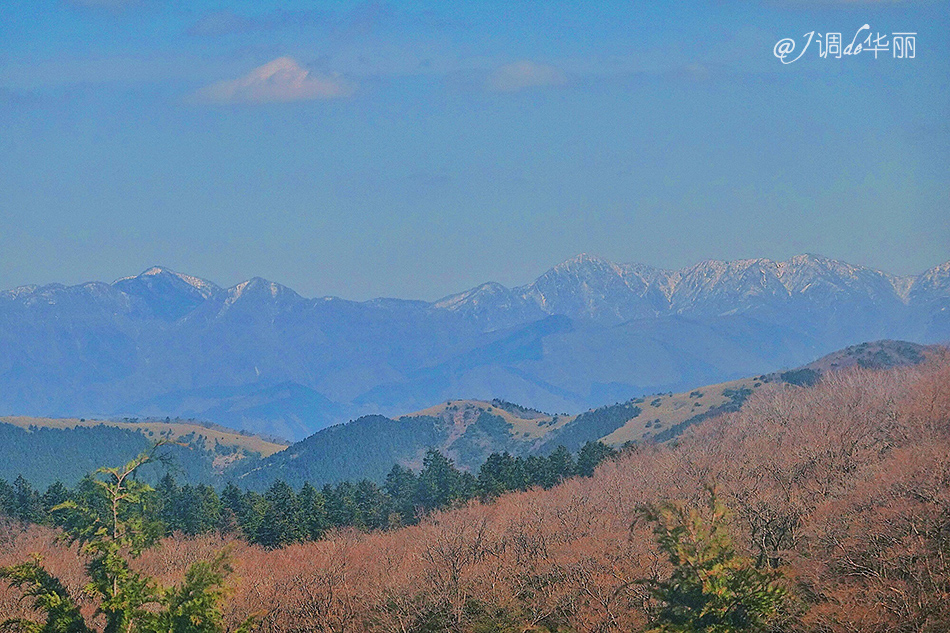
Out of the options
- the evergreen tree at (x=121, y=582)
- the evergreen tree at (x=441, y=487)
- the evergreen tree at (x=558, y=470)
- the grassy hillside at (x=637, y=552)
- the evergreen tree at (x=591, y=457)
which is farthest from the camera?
the evergreen tree at (x=591, y=457)

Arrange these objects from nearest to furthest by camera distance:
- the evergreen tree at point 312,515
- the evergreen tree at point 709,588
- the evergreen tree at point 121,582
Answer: the evergreen tree at point 709,588 → the evergreen tree at point 121,582 → the evergreen tree at point 312,515

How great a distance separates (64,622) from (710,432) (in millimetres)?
109022

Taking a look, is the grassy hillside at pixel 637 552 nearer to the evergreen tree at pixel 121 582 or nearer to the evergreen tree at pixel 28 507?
the evergreen tree at pixel 121 582

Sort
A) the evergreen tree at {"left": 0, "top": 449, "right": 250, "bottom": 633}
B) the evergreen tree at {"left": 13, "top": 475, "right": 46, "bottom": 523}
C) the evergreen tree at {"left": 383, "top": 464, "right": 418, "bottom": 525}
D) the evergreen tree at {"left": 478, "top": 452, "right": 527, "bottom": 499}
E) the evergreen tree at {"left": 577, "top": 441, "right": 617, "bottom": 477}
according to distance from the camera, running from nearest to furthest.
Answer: the evergreen tree at {"left": 0, "top": 449, "right": 250, "bottom": 633} → the evergreen tree at {"left": 13, "top": 475, "right": 46, "bottom": 523} → the evergreen tree at {"left": 478, "top": 452, "right": 527, "bottom": 499} → the evergreen tree at {"left": 383, "top": 464, "right": 418, "bottom": 525} → the evergreen tree at {"left": 577, "top": 441, "right": 617, "bottom": 477}

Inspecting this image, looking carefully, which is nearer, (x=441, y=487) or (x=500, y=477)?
(x=500, y=477)

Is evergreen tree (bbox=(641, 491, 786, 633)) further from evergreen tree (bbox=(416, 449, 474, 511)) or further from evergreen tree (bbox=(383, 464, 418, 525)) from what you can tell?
evergreen tree (bbox=(416, 449, 474, 511))

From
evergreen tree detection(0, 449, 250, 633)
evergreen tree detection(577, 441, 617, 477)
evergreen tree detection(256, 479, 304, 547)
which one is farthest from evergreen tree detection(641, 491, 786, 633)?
evergreen tree detection(577, 441, 617, 477)

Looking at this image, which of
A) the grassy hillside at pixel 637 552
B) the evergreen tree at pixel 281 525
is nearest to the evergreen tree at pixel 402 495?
the evergreen tree at pixel 281 525

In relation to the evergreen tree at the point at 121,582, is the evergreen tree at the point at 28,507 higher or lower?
lower

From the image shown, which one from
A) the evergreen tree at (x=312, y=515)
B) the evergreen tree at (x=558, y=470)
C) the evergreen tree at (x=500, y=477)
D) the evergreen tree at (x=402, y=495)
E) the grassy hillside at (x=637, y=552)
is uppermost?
the grassy hillside at (x=637, y=552)

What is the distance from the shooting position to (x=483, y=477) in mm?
132125

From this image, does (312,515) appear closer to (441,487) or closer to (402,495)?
(441,487)

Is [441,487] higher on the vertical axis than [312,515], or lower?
lower

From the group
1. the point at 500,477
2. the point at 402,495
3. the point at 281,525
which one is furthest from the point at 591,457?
the point at 281,525
